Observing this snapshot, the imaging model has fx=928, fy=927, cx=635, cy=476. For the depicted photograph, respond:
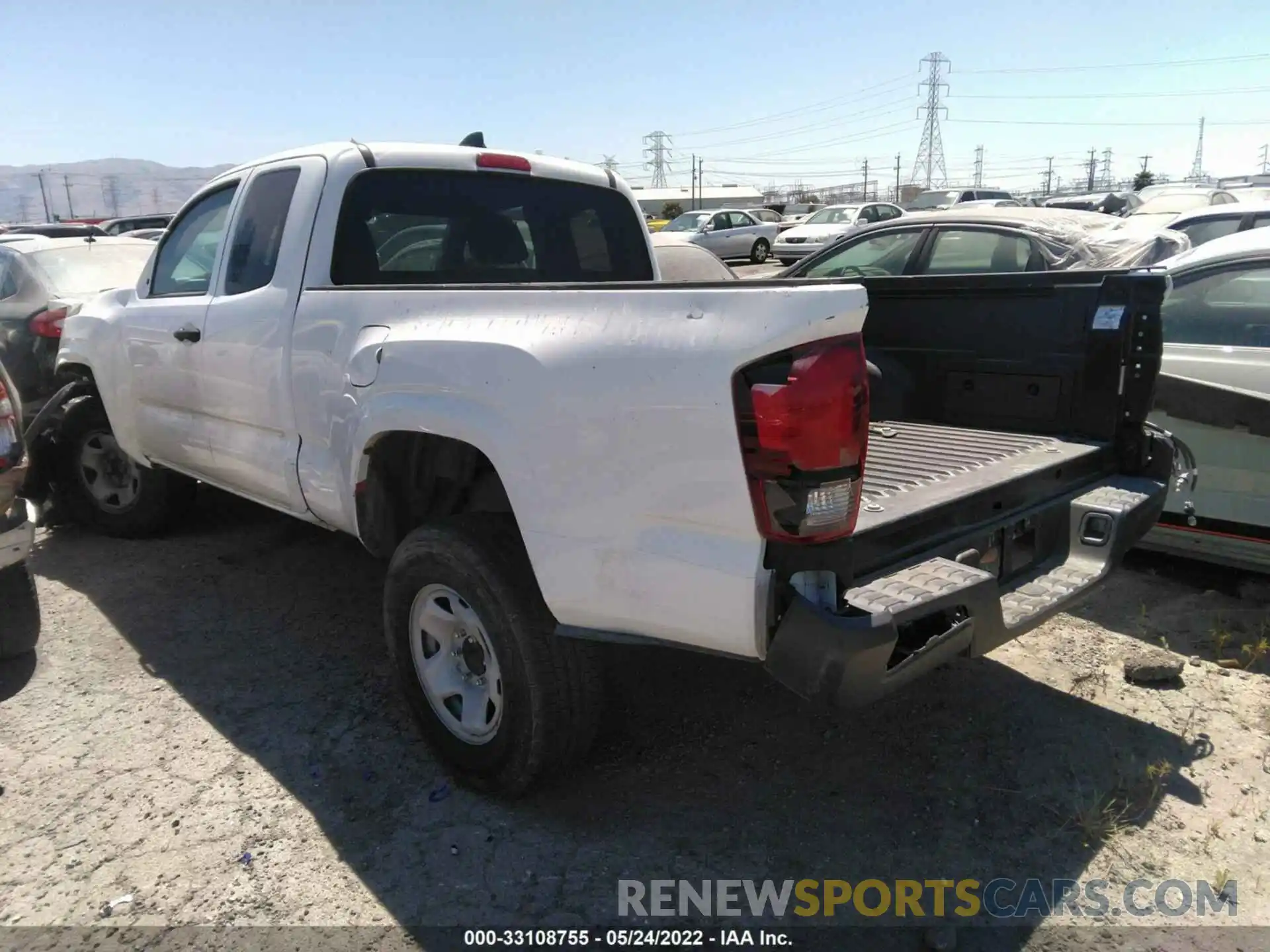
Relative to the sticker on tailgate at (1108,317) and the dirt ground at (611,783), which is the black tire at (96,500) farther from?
the sticker on tailgate at (1108,317)

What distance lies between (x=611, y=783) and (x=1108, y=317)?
8.15ft

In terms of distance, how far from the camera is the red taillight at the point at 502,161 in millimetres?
4020

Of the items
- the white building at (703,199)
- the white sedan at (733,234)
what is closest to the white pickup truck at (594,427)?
the white sedan at (733,234)

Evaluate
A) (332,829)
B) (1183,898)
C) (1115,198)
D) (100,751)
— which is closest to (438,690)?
(332,829)

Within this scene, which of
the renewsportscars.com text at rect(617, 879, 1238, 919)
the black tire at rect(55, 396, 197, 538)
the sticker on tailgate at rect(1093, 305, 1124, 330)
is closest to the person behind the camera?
the renewsportscars.com text at rect(617, 879, 1238, 919)

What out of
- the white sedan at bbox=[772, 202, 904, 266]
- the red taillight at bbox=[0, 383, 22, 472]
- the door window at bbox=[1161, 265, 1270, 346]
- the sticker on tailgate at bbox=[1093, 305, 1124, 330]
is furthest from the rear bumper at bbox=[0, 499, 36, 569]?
the white sedan at bbox=[772, 202, 904, 266]

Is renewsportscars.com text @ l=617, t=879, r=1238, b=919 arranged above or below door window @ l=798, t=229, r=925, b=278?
below

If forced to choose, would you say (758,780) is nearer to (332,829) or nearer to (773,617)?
(773,617)

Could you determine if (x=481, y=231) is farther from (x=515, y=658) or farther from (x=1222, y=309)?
(x=1222, y=309)

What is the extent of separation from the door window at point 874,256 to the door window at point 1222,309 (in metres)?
3.08

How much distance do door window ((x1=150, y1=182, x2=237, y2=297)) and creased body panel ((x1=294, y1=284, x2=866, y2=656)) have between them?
205 centimetres

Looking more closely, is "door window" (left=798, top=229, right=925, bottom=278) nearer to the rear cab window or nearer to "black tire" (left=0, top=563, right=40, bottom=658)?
the rear cab window

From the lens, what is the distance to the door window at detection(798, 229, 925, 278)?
304 inches

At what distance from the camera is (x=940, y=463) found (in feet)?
10.6
